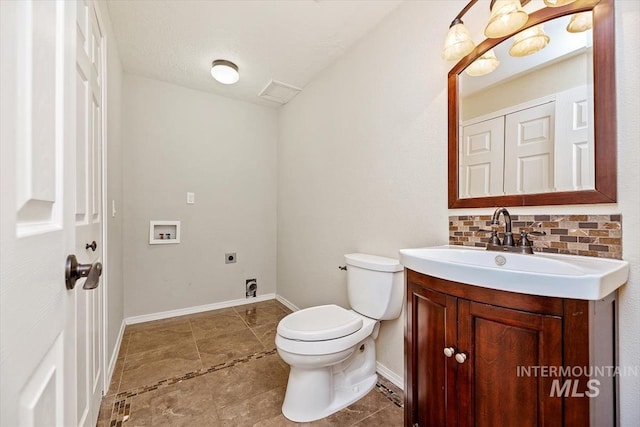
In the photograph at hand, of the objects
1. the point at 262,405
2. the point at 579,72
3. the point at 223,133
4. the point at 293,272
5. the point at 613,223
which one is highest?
the point at 223,133

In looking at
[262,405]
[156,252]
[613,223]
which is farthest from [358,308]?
[156,252]

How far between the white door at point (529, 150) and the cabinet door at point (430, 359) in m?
0.61

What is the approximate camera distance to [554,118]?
3.37ft

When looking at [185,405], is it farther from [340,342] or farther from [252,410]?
[340,342]

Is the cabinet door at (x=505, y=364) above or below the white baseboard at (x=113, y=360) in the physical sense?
above

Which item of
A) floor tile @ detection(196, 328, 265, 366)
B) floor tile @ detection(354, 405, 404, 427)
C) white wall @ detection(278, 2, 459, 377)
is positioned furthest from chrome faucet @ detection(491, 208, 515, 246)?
floor tile @ detection(196, 328, 265, 366)

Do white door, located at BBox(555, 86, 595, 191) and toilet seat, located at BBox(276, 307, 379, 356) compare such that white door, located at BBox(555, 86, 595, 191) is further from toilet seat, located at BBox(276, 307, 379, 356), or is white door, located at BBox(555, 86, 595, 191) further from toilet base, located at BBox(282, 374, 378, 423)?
toilet base, located at BBox(282, 374, 378, 423)

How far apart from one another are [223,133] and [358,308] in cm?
223

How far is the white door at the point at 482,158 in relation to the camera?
1192mm

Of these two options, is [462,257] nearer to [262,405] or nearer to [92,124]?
[262,405]

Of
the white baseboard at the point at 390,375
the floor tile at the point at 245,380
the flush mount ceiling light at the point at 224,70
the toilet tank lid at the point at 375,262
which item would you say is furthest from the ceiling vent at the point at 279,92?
the white baseboard at the point at 390,375

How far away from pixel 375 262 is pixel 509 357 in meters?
0.83

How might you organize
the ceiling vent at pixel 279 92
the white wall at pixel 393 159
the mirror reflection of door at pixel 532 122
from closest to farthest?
1. the white wall at pixel 393 159
2. the mirror reflection of door at pixel 532 122
3. the ceiling vent at pixel 279 92

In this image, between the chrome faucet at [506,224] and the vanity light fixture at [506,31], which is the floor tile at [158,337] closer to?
the chrome faucet at [506,224]
